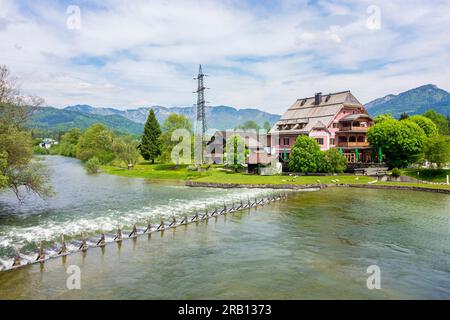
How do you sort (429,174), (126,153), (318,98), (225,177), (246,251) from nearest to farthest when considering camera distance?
1. (246,251)
2. (429,174)
3. (225,177)
4. (318,98)
5. (126,153)

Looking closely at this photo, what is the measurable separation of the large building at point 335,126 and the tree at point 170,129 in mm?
27940

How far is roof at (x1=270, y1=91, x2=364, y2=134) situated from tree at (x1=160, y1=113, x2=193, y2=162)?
89.6 feet

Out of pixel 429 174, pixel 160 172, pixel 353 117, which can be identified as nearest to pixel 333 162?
pixel 353 117

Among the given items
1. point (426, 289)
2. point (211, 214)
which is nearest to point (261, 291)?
point (426, 289)

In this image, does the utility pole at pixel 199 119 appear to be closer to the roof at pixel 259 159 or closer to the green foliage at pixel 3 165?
the roof at pixel 259 159

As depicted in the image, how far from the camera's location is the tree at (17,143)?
36.5m

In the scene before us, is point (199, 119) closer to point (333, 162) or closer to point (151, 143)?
point (151, 143)

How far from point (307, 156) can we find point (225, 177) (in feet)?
57.4

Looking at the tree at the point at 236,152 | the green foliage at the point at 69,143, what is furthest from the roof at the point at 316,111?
the green foliage at the point at 69,143

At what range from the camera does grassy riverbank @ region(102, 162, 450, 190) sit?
2569 inches

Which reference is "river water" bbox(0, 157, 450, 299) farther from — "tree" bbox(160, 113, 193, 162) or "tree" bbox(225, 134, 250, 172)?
"tree" bbox(160, 113, 193, 162)

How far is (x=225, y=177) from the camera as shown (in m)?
74.9
